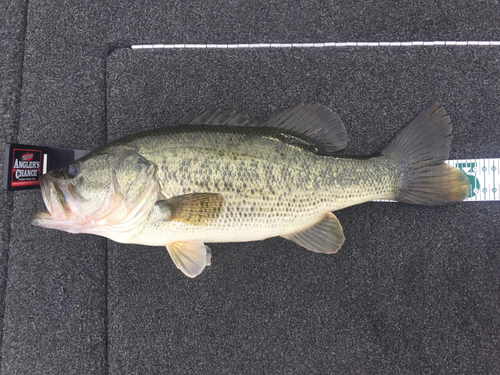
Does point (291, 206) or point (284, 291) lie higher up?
point (291, 206)

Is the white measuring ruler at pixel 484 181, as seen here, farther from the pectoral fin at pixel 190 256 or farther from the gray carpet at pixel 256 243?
the pectoral fin at pixel 190 256

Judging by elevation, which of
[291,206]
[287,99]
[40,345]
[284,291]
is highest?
[287,99]

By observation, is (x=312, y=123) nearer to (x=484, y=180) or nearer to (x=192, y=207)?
(x=192, y=207)

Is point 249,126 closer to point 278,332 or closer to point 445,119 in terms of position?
point 445,119

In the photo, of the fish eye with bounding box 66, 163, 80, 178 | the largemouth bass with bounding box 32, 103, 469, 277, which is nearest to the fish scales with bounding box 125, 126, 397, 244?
the largemouth bass with bounding box 32, 103, 469, 277

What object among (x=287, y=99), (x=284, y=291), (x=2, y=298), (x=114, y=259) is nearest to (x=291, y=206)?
(x=284, y=291)
